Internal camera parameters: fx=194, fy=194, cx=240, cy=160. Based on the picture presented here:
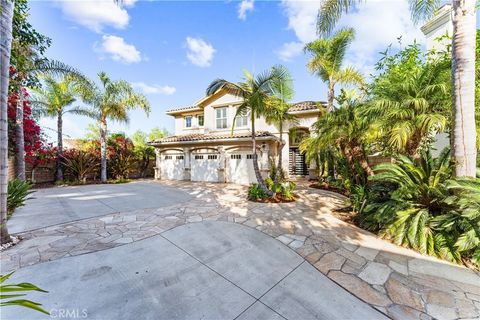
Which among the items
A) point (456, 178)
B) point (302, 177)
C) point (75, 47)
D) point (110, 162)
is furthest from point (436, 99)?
point (110, 162)

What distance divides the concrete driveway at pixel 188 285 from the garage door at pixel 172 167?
11.8m

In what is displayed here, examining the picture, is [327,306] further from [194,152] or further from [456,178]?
[194,152]

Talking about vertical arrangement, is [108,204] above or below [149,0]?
below

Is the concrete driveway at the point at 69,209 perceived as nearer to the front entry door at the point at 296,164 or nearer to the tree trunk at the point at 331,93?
the tree trunk at the point at 331,93

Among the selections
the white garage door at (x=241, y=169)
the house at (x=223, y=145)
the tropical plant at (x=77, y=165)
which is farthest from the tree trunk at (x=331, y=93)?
the tropical plant at (x=77, y=165)

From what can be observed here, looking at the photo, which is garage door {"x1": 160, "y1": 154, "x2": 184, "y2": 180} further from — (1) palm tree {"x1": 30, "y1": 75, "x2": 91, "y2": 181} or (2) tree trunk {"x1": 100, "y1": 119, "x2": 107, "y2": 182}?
(1) palm tree {"x1": 30, "y1": 75, "x2": 91, "y2": 181}

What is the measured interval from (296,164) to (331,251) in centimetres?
1236

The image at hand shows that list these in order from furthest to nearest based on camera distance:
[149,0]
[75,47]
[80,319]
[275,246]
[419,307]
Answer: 1. [75,47]
2. [149,0]
3. [275,246]
4. [419,307]
5. [80,319]

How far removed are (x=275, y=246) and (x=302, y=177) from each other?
1200 centimetres

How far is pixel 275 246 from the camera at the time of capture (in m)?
4.20

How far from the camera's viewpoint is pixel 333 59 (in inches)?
422

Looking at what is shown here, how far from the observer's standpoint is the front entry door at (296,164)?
1584cm

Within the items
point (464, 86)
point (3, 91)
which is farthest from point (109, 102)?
point (464, 86)

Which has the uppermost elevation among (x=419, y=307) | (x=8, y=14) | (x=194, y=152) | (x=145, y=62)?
(x=145, y=62)
